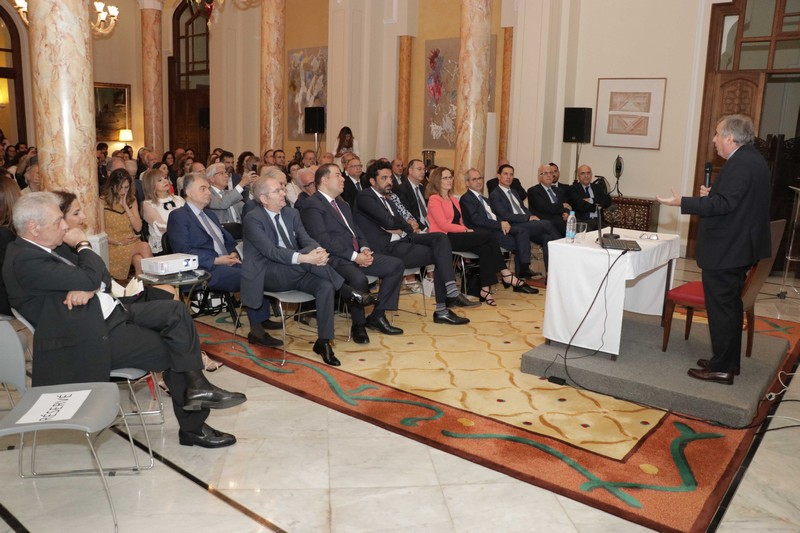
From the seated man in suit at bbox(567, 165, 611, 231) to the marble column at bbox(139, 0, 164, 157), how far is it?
858 cm

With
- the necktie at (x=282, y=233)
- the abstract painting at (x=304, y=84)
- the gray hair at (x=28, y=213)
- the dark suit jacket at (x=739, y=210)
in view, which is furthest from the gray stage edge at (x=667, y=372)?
the abstract painting at (x=304, y=84)

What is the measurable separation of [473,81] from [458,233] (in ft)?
8.63

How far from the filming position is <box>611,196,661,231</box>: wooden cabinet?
10.2 meters

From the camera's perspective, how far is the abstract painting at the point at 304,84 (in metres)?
14.5

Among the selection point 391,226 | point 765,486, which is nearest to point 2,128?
point 391,226

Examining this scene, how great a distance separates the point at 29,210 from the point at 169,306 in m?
0.84

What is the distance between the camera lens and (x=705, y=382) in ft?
15.3

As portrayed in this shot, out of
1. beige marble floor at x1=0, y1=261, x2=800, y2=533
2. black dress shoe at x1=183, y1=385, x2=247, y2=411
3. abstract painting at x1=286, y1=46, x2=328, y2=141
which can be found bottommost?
beige marble floor at x1=0, y1=261, x2=800, y2=533

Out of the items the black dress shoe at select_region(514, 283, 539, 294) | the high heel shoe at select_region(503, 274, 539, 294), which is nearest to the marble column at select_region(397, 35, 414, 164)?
the high heel shoe at select_region(503, 274, 539, 294)

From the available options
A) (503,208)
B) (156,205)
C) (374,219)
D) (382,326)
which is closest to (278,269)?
(382,326)

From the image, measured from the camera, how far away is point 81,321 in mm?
3459

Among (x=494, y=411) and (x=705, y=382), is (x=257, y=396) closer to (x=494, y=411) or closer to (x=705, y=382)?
(x=494, y=411)

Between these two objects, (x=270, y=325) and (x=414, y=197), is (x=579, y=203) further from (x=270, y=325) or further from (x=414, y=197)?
(x=270, y=325)

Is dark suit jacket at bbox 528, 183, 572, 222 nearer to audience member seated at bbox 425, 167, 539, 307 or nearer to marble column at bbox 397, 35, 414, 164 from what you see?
audience member seated at bbox 425, 167, 539, 307
